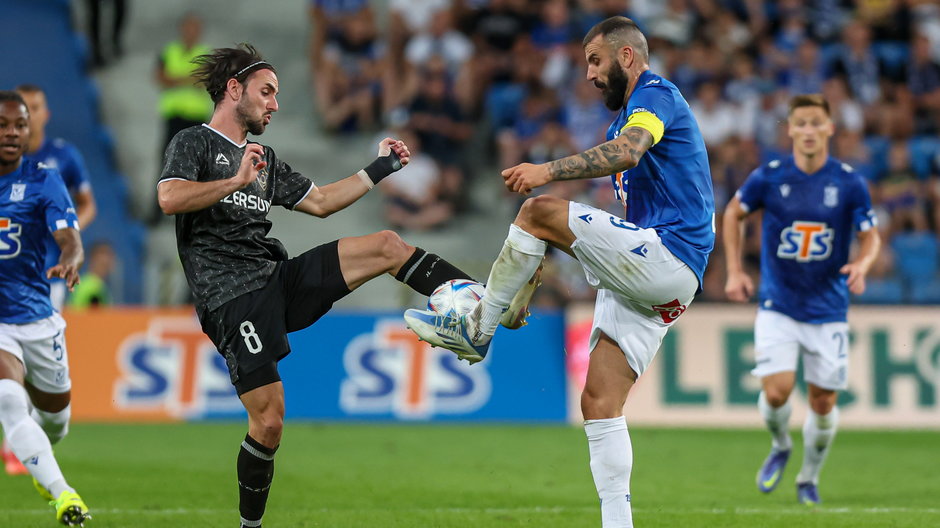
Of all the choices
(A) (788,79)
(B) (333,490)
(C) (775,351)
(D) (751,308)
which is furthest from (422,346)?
(A) (788,79)

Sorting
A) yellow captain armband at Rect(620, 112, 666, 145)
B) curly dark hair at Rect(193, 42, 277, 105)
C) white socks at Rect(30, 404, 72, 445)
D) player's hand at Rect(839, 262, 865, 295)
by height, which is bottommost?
white socks at Rect(30, 404, 72, 445)

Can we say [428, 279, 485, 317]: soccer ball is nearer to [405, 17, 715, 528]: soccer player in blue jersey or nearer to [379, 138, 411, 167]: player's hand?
[405, 17, 715, 528]: soccer player in blue jersey

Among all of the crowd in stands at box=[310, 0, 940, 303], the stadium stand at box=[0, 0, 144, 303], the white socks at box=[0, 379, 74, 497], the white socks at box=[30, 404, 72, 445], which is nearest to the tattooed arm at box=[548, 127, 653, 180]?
the white socks at box=[0, 379, 74, 497]

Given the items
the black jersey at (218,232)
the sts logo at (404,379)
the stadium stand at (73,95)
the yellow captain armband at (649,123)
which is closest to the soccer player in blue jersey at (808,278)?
the yellow captain armband at (649,123)

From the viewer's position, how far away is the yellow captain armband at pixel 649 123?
19.6 feet

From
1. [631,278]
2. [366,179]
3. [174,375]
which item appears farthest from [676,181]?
[174,375]

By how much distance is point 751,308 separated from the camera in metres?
14.3

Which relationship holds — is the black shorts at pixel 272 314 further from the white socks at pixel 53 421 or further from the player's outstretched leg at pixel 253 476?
the white socks at pixel 53 421

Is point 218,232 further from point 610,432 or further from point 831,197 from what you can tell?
point 831,197

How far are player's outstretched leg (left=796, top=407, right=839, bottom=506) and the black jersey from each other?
443 centimetres

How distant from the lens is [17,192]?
7.65 meters

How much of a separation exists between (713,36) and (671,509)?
11.5 meters

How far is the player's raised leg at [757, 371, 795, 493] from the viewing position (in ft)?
30.1

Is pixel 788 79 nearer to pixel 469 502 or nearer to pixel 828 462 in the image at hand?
pixel 828 462
